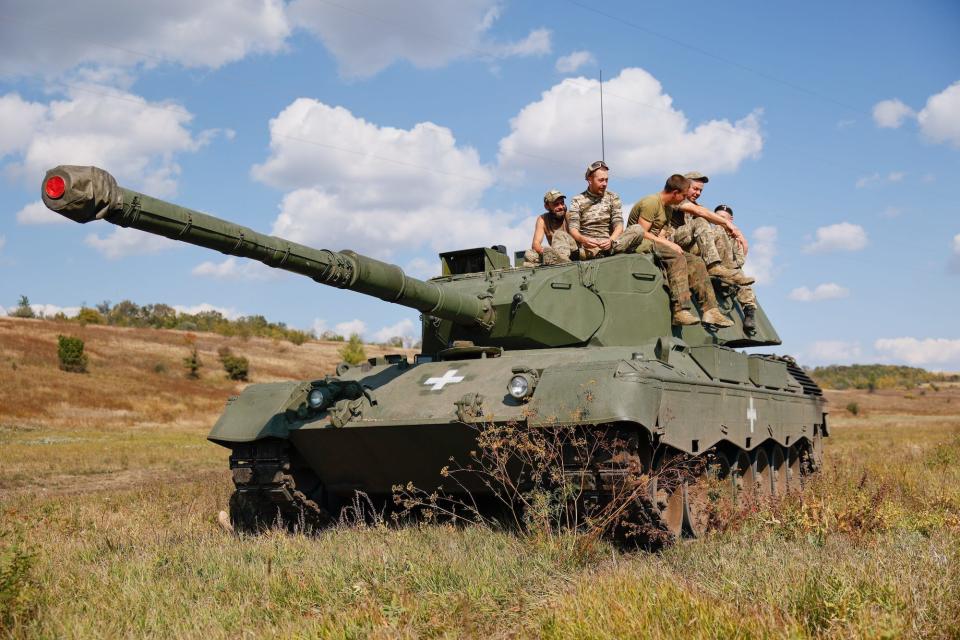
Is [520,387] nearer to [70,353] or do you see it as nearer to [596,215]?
[596,215]

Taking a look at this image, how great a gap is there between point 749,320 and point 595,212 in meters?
2.74

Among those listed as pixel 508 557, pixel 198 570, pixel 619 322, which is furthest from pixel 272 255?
pixel 619 322

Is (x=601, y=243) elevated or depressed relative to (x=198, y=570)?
elevated

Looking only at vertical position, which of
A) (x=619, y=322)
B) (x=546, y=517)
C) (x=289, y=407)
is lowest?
(x=546, y=517)

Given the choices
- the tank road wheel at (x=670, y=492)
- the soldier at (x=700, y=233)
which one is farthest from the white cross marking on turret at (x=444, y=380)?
the soldier at (x=700, y=233)

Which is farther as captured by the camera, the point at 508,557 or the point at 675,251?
the point at 675,251

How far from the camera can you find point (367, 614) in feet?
16.3

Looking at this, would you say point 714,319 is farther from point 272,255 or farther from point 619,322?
point 272,255

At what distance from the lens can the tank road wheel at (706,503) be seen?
27.9 ft

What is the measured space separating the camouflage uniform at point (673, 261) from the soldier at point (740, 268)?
1.03m

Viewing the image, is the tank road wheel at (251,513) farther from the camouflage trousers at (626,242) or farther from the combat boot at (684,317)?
the combat boot at (684,317)

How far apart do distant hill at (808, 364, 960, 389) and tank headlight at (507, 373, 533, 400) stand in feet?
278

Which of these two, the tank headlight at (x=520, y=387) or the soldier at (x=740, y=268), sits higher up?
the soldier at (x=740, y=268)

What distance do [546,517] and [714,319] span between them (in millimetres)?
4224
